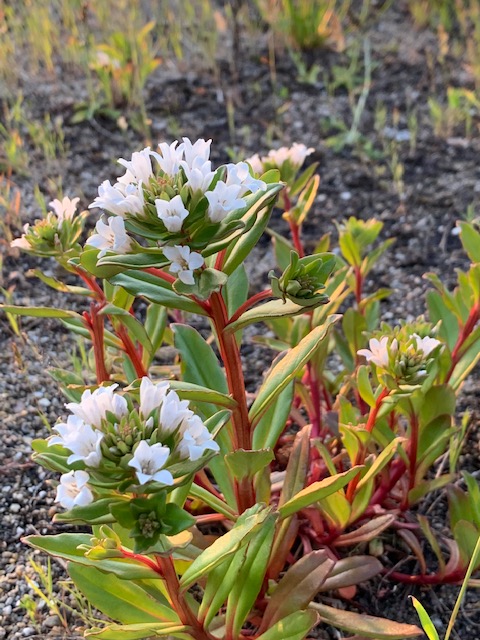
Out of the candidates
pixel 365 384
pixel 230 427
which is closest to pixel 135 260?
pixel 230 427

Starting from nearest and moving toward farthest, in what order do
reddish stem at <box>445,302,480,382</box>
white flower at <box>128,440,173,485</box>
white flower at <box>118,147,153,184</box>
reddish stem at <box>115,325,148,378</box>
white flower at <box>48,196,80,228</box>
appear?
white flower at <box>128,440,173,485</box> < white flower at <box>118,147,153,184</box> < white flower at <box>48,196,80,228</box> < reddish stem at <box>115,325,148,378</box> < reddish stem at <box>445,302,480,382</box>

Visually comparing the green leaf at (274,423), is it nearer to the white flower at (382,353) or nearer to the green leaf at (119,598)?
the white flower at (382,353)

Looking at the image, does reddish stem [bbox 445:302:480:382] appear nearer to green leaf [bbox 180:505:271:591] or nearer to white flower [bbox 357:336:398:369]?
white flower [bbox 357:336:398:369]

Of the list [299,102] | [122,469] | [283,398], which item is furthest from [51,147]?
[122,469]

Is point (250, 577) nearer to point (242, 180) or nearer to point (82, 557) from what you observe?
point (82, 557)

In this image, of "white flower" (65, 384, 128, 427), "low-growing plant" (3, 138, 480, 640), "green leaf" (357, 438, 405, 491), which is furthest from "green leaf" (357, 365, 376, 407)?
"white flower" (65, 384, 128, 427)

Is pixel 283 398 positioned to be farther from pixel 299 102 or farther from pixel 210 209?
pixel 299 102

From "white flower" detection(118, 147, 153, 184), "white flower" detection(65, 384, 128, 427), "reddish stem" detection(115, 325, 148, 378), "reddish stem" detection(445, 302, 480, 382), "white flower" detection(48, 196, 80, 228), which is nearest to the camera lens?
"white flower" detection(65, 384, 128, 427)
